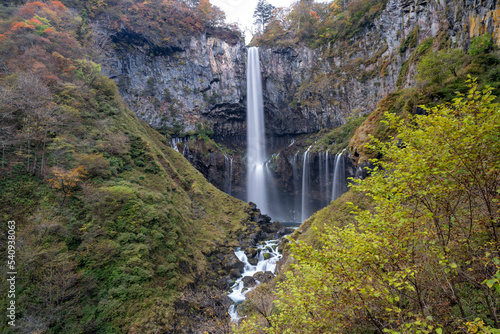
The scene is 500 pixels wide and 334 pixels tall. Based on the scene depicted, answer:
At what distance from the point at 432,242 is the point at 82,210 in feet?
49.6

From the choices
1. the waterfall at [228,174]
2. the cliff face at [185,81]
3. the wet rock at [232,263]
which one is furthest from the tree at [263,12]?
the wet rock at [232,263]

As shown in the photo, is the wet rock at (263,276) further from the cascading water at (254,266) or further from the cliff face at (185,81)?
the cliff face at (185,81)

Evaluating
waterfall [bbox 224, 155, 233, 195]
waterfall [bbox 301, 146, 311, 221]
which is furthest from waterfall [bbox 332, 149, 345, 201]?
waterfall [bbox 224, 155, 233, 195]

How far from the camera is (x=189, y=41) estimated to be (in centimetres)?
3819

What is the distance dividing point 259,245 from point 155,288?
40.4 feet

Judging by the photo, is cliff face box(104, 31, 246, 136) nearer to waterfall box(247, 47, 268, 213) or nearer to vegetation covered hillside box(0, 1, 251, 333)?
waterfall box(247, 47, 268, 213)

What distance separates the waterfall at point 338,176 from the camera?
2700cm

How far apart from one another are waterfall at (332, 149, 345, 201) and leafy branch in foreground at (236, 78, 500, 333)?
2414 centimetres

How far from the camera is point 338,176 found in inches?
1091

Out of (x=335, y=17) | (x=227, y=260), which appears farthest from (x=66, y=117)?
(x=335, y=17)

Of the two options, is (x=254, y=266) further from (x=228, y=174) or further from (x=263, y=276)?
(x=228, y=174)

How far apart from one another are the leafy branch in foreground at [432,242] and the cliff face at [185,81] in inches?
1432

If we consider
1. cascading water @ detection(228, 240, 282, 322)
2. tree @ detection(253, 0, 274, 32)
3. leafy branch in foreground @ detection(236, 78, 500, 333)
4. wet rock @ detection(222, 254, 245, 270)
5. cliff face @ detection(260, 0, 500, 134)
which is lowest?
cascading water @ detection(228, 240, 282, 322)

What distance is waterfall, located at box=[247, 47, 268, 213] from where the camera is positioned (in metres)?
40.3
